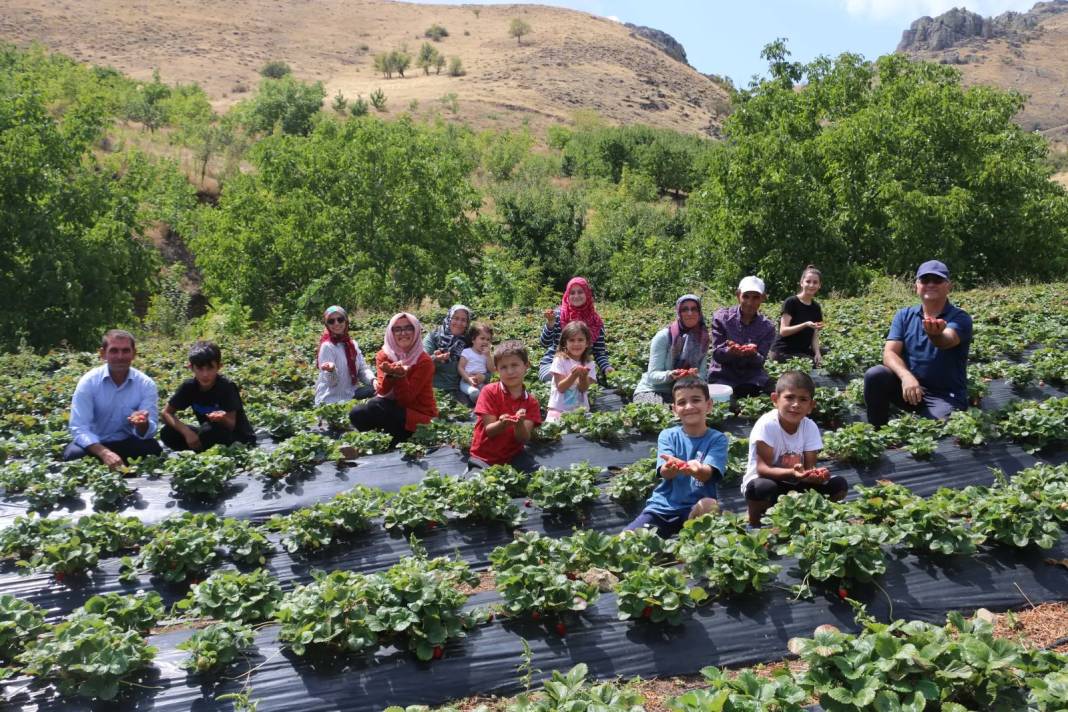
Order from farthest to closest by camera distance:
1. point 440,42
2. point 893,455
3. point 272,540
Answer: point 440,42, point 893,455, point 272,540

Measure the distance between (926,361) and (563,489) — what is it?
3221mm

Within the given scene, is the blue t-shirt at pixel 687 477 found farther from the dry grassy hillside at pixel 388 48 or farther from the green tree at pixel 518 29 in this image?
the green tree at pixel 518 29

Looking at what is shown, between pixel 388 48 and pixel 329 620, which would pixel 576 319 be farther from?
pixel 388 48

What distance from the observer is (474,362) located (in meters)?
8.21

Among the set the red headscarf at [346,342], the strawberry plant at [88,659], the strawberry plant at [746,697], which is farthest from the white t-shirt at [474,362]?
the strawberry plant at [746,697]

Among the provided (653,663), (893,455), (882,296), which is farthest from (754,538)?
(882,296)

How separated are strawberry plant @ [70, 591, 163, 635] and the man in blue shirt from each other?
2.95 meters

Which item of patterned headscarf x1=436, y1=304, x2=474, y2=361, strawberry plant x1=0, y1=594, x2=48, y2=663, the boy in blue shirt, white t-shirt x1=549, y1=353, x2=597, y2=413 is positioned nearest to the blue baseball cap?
the boy in blue shirt

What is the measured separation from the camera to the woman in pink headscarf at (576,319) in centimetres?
820

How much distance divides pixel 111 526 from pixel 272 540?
0.91m

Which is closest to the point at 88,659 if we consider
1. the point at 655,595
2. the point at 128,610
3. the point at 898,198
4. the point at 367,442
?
the point at 128,610

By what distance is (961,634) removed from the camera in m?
2.85

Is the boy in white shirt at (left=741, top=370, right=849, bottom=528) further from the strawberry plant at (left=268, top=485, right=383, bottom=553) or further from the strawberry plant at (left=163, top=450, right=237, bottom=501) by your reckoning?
the strawberry plant at (left=163, top=450, right=237, bottom=501)

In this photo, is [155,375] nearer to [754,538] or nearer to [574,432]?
[574,432]
